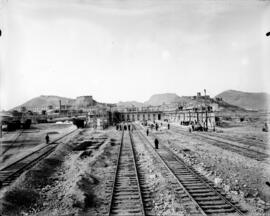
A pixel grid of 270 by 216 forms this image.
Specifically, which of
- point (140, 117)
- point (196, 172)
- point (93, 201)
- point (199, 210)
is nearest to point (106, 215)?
point (93, 201)

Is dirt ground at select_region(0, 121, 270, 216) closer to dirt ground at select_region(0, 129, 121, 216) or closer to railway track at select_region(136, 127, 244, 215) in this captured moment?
dirt ground at select_region(0, 129, 121, 216)

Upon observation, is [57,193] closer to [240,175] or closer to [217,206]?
[217,206]

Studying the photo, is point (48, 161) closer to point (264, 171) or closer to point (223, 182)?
point (223, 182)

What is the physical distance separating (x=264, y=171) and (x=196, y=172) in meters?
A: 3.97

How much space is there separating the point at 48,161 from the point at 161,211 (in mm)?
11099

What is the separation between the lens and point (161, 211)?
8.37 metres

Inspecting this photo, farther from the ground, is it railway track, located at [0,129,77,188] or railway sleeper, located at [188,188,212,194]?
railway track, located at [0,129,77,188]

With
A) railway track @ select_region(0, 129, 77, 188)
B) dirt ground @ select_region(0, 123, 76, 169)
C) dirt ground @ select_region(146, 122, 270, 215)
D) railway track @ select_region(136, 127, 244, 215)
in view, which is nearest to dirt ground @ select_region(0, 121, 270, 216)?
dirt ground @ select_region(146, 122, 270, 215)

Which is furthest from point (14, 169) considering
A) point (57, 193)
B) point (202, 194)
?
point (202, 194)

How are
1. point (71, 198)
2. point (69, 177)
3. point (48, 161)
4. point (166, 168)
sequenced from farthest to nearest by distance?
point (48, 161), point (166, 168), point (69, 177), point (71, 198)

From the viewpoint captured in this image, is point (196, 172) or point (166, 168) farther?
point (166, 168)

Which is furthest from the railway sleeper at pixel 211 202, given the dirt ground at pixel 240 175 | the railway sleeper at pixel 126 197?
the railway sleeper at pixel 126 197

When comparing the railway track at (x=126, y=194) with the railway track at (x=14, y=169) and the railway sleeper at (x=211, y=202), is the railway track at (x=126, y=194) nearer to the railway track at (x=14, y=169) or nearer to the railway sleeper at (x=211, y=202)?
the railway sleeper at (x=211, y=202)

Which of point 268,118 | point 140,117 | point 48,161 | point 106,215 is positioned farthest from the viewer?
point 140,117
